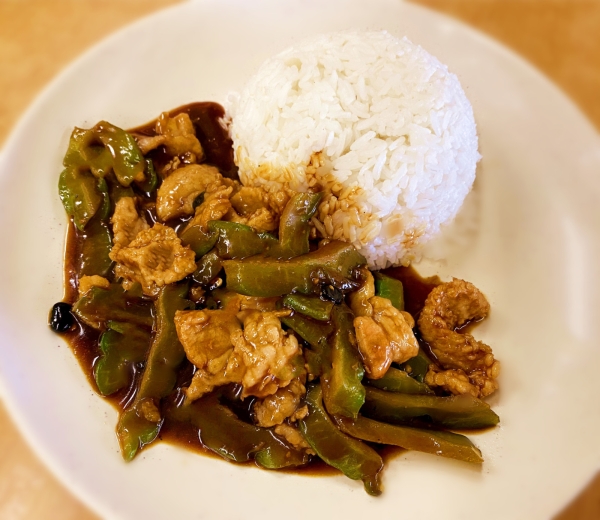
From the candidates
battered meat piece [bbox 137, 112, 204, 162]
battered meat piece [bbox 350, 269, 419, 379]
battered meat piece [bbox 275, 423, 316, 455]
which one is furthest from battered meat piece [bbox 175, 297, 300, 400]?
battered meat piece [bbox 137, 112, 204, 162]

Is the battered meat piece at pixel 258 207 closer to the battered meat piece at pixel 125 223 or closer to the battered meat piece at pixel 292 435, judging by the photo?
the battered meat piece at pixel 125 223

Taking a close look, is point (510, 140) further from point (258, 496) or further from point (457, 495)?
point (258, 496)

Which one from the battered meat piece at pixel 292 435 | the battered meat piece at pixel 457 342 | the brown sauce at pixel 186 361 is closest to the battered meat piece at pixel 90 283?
the brown sauce at pixel 186 361

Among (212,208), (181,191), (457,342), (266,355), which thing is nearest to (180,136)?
(181,191)

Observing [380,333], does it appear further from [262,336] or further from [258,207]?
[258,207]

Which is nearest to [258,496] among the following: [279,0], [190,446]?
[190,446]

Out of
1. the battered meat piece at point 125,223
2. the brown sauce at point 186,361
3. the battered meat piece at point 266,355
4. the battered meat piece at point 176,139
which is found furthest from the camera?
the battered meat piece at point 176,139

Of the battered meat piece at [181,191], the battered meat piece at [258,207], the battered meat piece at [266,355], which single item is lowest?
the battered meat piece at [266,355]
